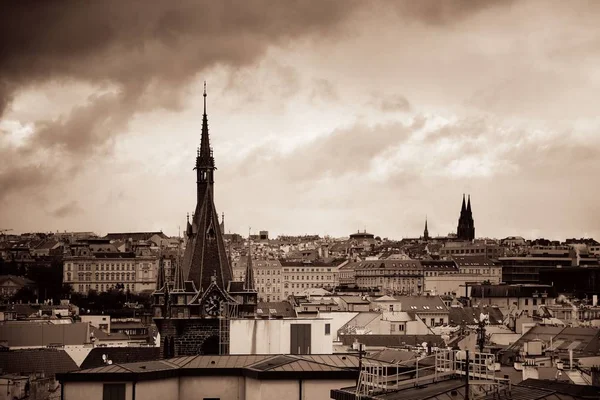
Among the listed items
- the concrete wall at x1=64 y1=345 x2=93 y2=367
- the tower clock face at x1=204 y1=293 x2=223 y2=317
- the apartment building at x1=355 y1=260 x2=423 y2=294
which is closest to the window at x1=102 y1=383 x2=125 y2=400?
the tower clock face at x1=204 y1=293 x2=223 y2=317

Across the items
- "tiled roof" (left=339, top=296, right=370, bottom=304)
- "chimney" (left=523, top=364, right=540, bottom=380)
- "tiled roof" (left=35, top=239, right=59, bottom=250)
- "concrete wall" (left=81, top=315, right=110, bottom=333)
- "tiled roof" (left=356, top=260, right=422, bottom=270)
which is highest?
"tiled roof" (left=35, top=239, right=59, bottom=250)

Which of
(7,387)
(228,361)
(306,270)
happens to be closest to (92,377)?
(228,361)

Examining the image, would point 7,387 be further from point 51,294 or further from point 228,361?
point 51,294

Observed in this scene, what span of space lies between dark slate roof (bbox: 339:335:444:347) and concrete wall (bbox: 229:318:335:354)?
85.9ft

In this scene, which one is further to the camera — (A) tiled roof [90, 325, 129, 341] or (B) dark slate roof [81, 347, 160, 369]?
(A) tiled roof [90, 325, 129, 341]

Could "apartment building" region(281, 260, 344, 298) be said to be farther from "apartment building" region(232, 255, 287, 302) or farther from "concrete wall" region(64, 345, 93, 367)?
"concrete wall" region(64, 345, 93, 367)

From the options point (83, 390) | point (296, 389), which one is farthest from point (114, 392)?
point (296, 389)

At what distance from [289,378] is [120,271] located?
426ft

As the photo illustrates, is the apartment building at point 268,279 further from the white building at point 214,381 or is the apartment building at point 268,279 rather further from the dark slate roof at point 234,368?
the white building at point 214,381

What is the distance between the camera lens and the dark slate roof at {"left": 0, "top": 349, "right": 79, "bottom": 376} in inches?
2399

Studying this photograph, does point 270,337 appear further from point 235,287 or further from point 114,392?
point 114,392

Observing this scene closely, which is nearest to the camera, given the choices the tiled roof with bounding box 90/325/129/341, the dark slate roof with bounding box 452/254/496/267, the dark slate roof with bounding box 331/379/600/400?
the dark slate roof with bounding box 331/379/600/400

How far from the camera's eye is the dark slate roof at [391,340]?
225ft

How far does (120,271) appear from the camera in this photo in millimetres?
158750
